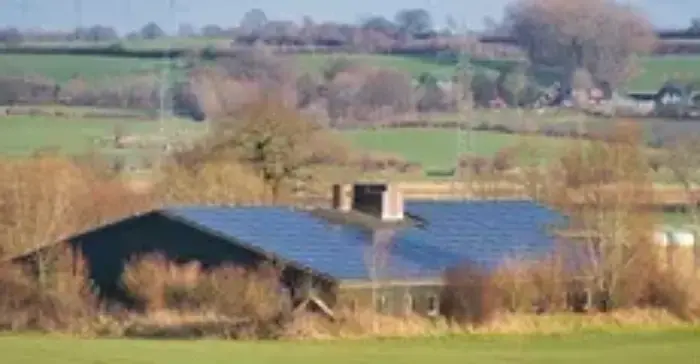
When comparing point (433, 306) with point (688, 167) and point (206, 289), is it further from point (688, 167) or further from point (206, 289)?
point (688, 167)

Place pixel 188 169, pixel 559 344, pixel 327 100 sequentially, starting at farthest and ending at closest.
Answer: pixel 327 100 → pixel 188 169 → pixel 559 344

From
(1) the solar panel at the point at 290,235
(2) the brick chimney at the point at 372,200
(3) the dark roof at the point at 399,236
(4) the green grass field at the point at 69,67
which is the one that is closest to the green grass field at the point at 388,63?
(4) the green grass field at the point at 69,67

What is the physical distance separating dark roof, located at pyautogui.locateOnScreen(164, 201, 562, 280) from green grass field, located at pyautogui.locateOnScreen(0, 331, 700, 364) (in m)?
3.32

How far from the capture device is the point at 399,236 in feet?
139

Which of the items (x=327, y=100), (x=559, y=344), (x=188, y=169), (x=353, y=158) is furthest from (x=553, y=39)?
(x=559, y=344)

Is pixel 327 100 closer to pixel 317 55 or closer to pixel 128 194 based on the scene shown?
pixel 317 55

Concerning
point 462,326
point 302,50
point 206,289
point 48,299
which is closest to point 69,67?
point 302,50

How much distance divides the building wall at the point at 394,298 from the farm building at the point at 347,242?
18 mm

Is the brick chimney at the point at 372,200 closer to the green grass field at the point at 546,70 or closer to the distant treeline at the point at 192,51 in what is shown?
the distant treeline at the point at 192,51

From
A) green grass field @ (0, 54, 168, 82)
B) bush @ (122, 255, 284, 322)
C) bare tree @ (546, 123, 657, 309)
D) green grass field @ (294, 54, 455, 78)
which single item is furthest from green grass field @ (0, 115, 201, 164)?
green grass field @ (294, 54, 455, 78)

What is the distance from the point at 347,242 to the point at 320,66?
87364mm

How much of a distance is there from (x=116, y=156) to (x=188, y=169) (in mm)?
15978

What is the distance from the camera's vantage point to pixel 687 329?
39594 millimetres

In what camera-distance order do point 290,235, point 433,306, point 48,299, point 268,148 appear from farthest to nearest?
1. point 268,148
2. point 290,235
3. point 48,299
4. point 433,306
